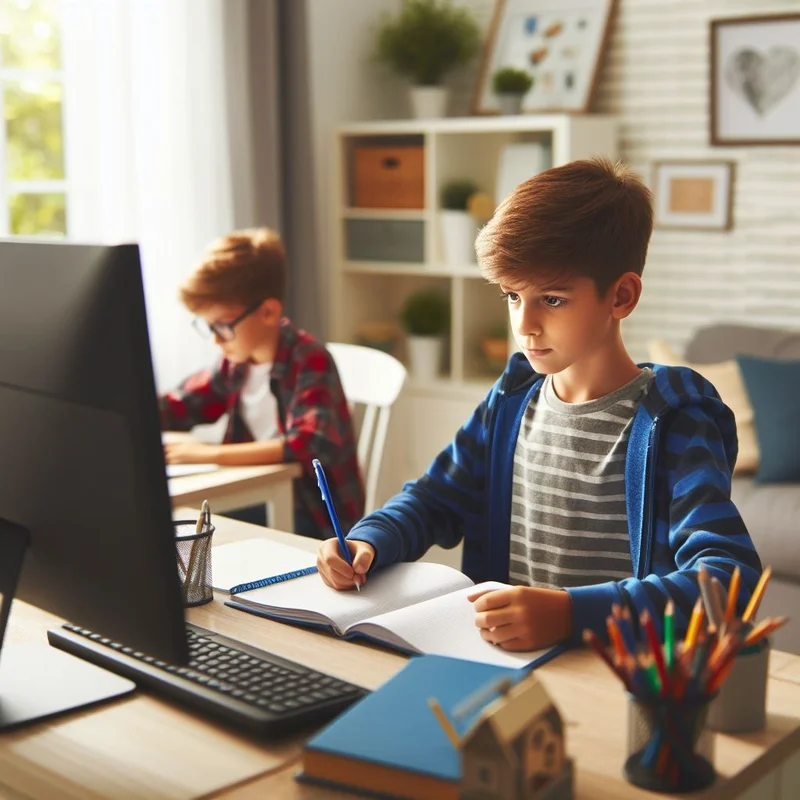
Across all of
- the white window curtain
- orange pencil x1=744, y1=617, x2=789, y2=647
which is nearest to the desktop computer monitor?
orange pencil x1=744, y1=617, x2=789, y2=647

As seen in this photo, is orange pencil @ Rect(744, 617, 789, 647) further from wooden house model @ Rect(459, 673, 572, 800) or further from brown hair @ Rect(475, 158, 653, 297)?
brown hair @ Rect(475, 158, 653, 297)

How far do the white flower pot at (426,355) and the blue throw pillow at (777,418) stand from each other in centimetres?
126

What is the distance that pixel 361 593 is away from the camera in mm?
1393

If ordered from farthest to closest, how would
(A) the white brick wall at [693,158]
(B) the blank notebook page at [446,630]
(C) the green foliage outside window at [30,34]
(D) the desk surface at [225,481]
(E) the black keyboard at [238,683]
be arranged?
(A) the white brick wall at [693,158]
(C) the green foliage outside window at [30,34]
(D) the desk surface at [225,481]
(B) the blank notebook page at [446,630]
(E) the black keyboard at [238,683]

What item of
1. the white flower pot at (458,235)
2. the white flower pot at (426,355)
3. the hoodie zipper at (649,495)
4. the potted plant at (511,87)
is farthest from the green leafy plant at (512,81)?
the hoodie zipper at (649,495)

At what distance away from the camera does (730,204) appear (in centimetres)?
377

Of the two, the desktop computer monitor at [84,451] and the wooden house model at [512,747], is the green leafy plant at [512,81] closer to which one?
the desktop computer monitor at [84,451]

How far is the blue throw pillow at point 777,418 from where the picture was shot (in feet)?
10.3

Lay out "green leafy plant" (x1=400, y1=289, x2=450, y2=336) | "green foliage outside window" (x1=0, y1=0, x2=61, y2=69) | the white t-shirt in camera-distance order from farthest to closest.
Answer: "green leafy plant" (x1=400, y1=289, x2=450, y2=336)
"green foliage outside window" (x1=0, y1=0, x2=61, y2=69)
the white t-shirt

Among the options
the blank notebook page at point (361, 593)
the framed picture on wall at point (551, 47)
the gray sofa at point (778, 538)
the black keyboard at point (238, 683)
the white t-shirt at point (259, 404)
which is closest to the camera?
the black keyboard at point (238, 683)

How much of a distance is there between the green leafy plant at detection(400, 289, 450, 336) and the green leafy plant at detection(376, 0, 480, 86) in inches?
29.5

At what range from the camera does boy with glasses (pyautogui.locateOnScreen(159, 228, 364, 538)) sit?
2.46m

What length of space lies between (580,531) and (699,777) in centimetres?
64

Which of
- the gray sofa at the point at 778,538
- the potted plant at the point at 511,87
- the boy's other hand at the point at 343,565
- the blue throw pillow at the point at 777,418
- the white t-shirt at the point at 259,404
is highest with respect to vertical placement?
the potted plant at the point at 511,87
